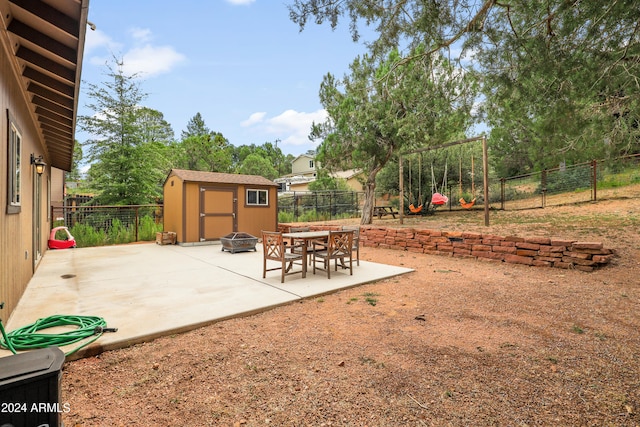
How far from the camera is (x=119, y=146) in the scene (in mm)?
11711

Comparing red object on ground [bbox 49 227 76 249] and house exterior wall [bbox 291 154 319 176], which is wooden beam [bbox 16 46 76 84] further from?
house exterior wall [bbox 291 154 319 176]

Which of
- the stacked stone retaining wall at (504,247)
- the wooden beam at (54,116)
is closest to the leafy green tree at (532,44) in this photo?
the stacked stone retaining wall at (504,247)

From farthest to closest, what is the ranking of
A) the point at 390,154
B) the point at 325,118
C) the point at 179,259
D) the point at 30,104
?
1. the point at 325,118
2. the point at 390,154
3. the point at 179,259
4. the point at 30,104

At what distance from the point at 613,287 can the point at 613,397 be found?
9.30 feet

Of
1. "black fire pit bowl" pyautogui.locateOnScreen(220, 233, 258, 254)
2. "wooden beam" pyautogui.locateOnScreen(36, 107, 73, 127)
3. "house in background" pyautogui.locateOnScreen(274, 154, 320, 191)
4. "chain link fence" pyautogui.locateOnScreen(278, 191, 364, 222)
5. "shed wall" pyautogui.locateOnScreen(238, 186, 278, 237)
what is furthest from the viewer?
"house in background" pyautogui.locateOnScreen(274, 154, 320, 191)

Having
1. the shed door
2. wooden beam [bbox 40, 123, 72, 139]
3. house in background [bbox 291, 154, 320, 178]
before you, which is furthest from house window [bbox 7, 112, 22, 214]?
house in background [bbox 291, 154, 320, 178]

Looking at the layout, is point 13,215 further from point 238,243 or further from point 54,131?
point 238,243

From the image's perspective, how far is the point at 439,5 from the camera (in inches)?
169

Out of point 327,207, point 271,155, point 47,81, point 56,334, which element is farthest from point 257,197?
point 271,155

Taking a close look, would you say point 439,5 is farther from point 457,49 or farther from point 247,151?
point 247,151

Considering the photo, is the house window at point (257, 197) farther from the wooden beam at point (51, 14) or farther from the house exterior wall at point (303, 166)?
the house exterior wall at point (303, 166)

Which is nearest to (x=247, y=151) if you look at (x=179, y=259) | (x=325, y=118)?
(x=325, y=118)

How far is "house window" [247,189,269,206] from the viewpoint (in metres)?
9.88

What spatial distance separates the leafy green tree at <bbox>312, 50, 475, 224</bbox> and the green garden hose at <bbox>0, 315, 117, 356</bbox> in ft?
16.8
